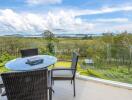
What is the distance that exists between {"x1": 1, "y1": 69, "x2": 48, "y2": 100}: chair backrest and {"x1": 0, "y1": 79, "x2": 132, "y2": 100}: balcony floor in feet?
4.13

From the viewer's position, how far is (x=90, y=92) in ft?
11.8

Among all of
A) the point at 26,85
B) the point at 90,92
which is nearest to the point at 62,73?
the point at 90,92

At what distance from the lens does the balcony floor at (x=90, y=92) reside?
3351mm

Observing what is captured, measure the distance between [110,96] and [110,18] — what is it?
4290 mm

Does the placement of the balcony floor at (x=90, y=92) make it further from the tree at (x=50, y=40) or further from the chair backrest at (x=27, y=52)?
the tree at (x=50, y=40)

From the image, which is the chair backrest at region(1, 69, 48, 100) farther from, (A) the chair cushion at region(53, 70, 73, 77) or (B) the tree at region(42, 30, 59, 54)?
(B) the tree at region(42, 30, 59, 54)

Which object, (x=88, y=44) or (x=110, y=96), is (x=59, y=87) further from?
(x=88, y=44)

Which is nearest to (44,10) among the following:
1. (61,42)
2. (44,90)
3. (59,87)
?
(61,42)

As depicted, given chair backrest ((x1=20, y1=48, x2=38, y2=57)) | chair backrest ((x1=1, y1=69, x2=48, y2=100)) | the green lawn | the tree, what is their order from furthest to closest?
the tree
the green lawn
chair backrest ((x1=20, y1=48, x2=38, y2=57))
chair backrest ((x1=1, y1=69, x2=48, y2=100))

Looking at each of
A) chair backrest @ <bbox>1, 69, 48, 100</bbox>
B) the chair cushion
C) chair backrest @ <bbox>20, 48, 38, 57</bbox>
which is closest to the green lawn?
chair backrest @ <bbox>20, 48, 38, 57</bbox>

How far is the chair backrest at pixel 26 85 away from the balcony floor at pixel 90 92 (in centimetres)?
126

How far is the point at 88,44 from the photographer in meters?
4.89

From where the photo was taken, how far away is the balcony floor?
132 inches

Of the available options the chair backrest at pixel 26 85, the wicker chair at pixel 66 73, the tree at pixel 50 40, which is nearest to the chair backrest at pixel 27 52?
the wicker chair at pixel 66 73
